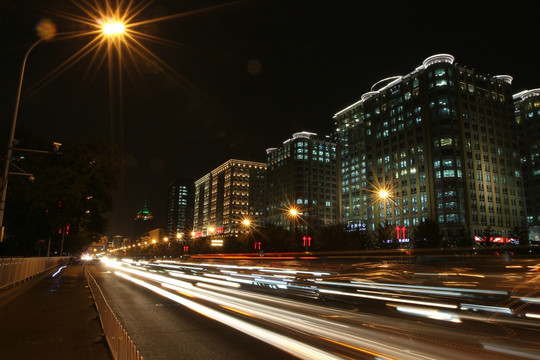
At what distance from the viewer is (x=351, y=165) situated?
15312 cm

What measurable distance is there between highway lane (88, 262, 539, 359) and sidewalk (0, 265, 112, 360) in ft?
11.6

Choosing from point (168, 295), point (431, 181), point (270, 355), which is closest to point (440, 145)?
point (431, 181)

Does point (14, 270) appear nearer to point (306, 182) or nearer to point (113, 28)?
point (113, 28)

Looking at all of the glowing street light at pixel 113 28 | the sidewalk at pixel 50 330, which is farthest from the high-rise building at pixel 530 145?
the sidewalk at pixel 50 330

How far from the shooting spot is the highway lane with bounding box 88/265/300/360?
754 cm

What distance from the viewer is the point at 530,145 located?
128875 millimetres

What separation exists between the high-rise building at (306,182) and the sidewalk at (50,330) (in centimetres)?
15247

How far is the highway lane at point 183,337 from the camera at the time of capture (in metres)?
7.54

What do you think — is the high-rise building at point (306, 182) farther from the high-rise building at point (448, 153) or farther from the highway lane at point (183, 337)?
the highway lane at point (183, 337)

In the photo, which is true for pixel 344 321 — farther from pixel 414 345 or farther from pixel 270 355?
pixel 270 355

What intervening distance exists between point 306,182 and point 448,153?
73558 mm

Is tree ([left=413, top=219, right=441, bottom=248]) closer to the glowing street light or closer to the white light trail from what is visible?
the white light trail

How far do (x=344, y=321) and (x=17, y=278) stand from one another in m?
18.3

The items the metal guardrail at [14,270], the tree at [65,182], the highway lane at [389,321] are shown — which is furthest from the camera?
the tree at [65,182]
